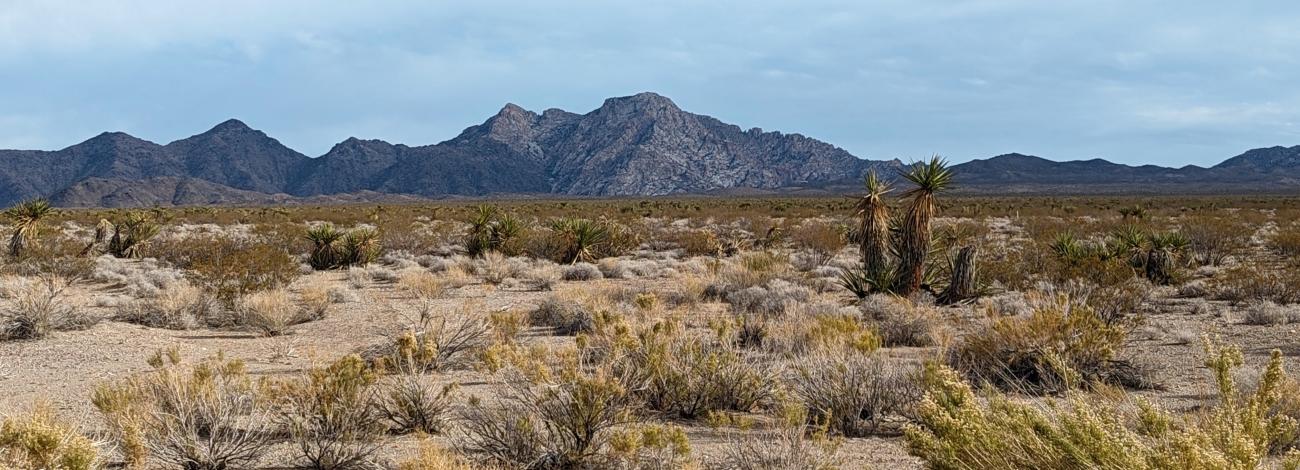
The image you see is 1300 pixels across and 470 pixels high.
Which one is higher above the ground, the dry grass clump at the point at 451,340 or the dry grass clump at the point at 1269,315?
the dry grass clump at the point at 451,340

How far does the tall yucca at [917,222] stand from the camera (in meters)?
12.9

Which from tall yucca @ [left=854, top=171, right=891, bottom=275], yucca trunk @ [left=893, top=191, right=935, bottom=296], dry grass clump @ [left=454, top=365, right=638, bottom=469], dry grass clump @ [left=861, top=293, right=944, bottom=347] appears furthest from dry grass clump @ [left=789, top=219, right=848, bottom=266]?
dry grass clump @ [left=454, top=365, right=638, bottom=469]

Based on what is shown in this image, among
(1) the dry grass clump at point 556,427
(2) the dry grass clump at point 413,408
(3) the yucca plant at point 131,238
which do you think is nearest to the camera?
(1) the dry grass clump at point 556,427

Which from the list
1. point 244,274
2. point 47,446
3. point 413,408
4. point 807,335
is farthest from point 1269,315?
point 244,274

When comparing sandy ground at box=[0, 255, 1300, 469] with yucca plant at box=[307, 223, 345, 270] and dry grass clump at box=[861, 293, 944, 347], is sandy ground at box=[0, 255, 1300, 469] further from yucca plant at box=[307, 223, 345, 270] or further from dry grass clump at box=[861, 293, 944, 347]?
yucca plant at box=[307, 223, 345, 270]

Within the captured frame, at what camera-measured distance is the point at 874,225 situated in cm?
1372

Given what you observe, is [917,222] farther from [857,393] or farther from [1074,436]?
[1074,436]

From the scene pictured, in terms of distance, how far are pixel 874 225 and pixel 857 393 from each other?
24.9 ft

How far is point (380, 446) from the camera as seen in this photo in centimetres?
575

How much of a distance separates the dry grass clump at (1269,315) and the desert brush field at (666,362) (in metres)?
0.04

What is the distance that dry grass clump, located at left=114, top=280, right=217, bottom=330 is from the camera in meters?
11.8

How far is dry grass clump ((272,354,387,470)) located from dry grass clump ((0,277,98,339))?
21.6ft

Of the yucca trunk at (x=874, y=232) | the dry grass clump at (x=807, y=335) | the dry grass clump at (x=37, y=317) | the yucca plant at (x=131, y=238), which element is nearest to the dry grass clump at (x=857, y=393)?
the dry grass clump at (x=807, y=335)

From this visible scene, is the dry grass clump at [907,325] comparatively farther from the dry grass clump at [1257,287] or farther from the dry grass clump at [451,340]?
the dry grass clump at [1257,287]
